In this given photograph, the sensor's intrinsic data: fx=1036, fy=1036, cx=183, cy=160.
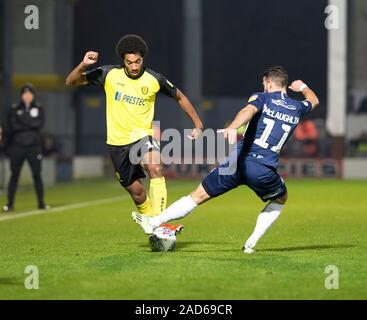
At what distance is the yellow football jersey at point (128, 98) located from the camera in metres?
11.7

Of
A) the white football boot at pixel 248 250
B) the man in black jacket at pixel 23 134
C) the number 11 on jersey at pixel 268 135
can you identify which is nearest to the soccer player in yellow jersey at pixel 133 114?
the number 11 on jersey at pixel 268 135

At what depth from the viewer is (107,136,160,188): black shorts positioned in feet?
38.7

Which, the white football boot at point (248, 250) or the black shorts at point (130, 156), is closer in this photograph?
the white football boot at point (248, 250)

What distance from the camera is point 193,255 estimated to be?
36.1 ft

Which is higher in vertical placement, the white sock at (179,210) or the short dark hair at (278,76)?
the short dark hair at (278,76)

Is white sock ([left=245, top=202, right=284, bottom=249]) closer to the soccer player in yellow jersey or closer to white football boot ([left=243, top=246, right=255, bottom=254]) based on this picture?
white football boot ([left=243, top=246, right=255, bottom=254])

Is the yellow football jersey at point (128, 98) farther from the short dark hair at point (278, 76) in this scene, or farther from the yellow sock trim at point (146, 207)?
the short dark hair at point (278, 76)

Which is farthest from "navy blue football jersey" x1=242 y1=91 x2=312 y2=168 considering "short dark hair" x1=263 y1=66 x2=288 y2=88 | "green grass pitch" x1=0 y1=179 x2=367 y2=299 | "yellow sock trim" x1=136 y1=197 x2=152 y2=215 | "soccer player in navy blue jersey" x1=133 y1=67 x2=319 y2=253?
"yellow sock trim" x1=136 y1=197 x2=152 y2=215

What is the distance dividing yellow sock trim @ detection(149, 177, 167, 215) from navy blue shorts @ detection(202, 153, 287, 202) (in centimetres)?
88

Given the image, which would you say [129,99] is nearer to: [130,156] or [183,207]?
[130,156]

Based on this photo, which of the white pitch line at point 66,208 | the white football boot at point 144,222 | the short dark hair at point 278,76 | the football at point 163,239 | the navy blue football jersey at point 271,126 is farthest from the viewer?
the white pitch line at point 66,208

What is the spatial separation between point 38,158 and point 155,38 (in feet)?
81.7

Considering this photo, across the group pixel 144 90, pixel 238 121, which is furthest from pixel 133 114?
pixel 238 121

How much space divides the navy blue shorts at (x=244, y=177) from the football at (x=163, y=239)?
2.17 ft
